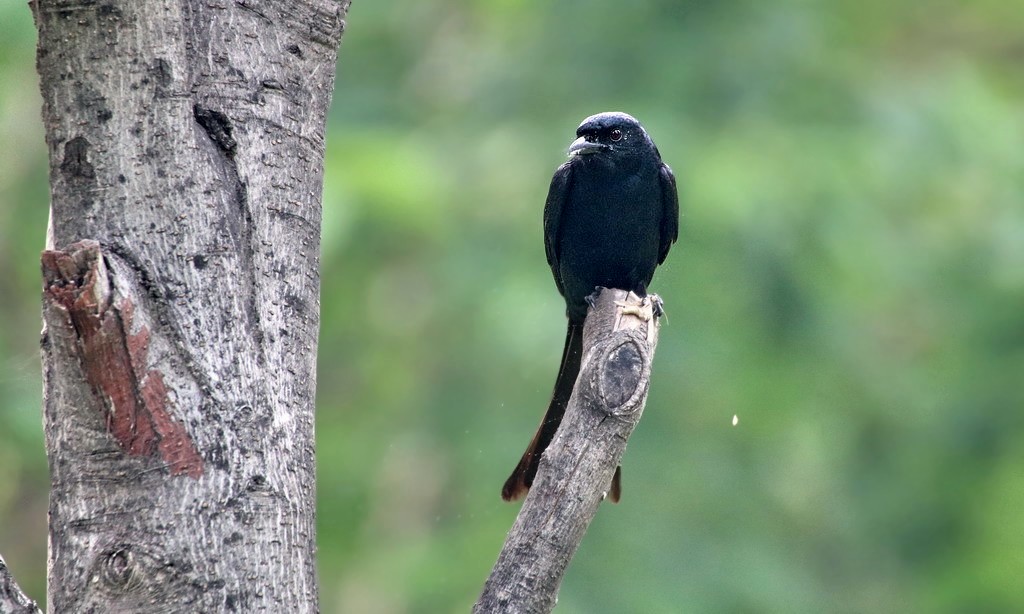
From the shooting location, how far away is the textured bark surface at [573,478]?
225cm

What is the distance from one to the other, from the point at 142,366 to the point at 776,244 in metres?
4.91

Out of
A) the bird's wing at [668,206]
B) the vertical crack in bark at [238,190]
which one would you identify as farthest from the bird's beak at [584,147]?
the vertical crack in bark at [238,190]

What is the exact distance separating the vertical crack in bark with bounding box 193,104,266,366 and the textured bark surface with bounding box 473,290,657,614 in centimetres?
68

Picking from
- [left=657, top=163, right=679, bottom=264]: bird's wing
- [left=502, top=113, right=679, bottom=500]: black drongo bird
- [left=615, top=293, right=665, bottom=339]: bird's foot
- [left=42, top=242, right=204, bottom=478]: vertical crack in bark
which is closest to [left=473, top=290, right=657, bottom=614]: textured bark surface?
[left=615, top=293, right=665, bottom=339]: bird's foot

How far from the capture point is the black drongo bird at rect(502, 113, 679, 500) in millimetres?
4383

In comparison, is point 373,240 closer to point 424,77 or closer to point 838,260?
point 424,77

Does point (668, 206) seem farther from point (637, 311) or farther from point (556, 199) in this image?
point (637, 311)

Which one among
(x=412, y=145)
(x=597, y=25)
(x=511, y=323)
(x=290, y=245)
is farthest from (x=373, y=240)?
(x=290, y=245)

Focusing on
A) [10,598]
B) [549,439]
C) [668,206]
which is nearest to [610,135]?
[668,206]

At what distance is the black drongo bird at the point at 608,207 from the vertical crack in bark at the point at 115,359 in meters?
2.41

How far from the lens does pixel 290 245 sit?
2221mm

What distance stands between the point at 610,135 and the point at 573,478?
2.31 meters

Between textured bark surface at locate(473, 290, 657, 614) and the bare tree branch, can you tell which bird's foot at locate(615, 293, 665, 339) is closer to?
textured bark surface at locate(473, 290, 657, 614)

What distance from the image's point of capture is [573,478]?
2.33 meters
